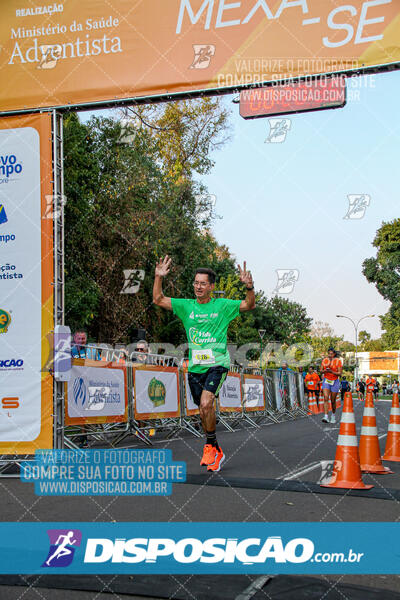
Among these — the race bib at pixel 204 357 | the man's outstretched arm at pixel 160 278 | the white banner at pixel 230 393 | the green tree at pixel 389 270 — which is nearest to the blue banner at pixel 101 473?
the race bib at pixel 204 357

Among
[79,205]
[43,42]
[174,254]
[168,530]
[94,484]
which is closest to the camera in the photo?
[168,530]

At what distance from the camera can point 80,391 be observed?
842 centimetres

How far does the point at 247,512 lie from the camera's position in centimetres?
469

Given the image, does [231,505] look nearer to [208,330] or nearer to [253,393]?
[208,330]

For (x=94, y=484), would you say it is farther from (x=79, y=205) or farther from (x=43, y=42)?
(x=79, y=205)

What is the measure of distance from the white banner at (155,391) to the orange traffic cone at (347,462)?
4.38 meters

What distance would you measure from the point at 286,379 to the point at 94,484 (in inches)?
623

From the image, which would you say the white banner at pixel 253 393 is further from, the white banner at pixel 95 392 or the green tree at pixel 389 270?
the green tree at pixel 389 270

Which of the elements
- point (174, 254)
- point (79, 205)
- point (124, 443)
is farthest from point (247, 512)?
point (174, 254)

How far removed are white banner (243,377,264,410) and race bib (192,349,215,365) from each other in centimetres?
969

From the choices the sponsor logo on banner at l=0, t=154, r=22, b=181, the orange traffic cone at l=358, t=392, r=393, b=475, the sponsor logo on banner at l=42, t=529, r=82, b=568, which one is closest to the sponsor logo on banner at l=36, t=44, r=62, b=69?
the sponsor logo on banner at l=0, t=154, r=22, b=181

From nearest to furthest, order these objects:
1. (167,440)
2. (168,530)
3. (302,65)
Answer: (168,530)
(302,65)
(167,440)

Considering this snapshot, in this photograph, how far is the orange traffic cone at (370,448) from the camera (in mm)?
7094

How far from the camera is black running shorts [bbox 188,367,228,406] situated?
6.95 meters
